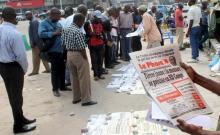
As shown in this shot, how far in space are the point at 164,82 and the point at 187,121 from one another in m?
0.24

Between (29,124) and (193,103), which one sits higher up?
(193,103)

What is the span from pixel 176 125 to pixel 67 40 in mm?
5106

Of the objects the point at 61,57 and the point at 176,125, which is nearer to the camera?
the point at 176,125

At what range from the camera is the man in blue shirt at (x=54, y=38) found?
792 centimetres

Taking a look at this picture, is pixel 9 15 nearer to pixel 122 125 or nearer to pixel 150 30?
pixel 122 125

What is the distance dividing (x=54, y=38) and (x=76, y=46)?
115 centimetres

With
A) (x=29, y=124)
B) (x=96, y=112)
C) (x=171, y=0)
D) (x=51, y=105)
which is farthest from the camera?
(x=171, y=0)

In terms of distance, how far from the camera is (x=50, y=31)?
26.1 feet

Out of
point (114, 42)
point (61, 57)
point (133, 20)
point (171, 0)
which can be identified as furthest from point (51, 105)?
point (171, 0)

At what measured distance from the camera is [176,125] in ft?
6.91

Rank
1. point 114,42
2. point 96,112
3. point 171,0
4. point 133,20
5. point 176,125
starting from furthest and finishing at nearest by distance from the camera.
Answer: point 171,0
point 133,20
point 114,42
point 96,112
point 176,125

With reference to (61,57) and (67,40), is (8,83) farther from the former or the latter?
(61,57)

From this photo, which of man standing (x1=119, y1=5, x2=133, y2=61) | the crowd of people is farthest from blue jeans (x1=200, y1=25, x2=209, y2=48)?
man standing (x1=119, y1=5, x2=133, y2=61)

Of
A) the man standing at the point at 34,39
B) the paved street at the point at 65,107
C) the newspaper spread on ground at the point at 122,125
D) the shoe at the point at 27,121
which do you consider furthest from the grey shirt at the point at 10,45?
the man standing at the point at 34,39
